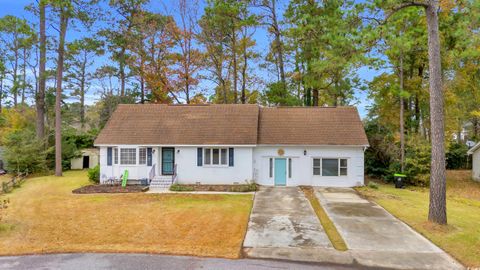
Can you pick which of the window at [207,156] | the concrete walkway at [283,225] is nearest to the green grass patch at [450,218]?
the concrete walkway at [283,225]

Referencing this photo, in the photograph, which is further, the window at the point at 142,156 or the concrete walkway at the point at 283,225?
the window at the point at 142,156

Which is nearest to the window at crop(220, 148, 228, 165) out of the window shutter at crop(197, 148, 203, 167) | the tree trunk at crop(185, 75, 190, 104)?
the window shutter at crop(197, 148, 203, 167)

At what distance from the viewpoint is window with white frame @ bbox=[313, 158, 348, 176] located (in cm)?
1836

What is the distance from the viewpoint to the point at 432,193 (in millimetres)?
9789

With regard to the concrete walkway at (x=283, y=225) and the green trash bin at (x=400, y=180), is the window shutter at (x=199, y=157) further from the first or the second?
the green trash bin at (x=400, y=180)

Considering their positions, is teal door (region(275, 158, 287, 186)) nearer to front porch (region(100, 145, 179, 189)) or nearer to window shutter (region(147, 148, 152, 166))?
front porch (region(100, 145, 179, 189))

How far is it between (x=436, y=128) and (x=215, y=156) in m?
11.8

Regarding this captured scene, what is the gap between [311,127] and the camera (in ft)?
64.0

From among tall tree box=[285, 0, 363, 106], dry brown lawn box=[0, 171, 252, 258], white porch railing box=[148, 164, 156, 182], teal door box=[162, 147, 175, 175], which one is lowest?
dry brown lawn box=[0, 171, 252, 258]

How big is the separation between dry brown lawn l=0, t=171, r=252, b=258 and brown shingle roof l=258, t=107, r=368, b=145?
545cm

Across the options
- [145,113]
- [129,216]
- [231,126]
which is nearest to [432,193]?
[129,216]

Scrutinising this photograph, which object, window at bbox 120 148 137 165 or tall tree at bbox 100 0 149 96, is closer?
window at bbox 120 148 137 165

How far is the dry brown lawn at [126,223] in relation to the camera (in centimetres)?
795

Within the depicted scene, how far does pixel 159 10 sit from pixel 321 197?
76.2 ft
